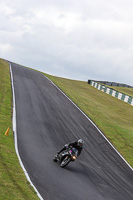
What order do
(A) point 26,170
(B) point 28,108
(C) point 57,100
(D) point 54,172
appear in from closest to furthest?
(A) point 26,170
(D) point 54,172
(B) point 28,108
(C) point 57,100

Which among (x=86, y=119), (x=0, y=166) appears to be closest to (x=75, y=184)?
(x=0, y=166)

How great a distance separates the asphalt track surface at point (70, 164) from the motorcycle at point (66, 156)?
0.29m

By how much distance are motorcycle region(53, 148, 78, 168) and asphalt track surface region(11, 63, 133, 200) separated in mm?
292

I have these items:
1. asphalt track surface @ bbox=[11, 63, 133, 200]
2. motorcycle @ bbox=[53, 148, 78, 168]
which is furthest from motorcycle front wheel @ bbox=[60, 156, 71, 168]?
asphalt track surface @ bbox=[11, 63, 133, 200]

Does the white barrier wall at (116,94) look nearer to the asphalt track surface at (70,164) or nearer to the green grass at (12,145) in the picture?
the green grass at (12,145)

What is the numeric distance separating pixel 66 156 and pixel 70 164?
1016 millimetres

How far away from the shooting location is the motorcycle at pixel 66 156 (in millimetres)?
12266

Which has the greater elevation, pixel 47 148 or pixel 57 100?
pixel 57 100

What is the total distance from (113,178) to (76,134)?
235 inches

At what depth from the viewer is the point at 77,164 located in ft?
45.0

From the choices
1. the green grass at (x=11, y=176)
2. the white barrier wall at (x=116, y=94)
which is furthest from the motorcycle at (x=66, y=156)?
the white barrier wall at (x=116, y=94)

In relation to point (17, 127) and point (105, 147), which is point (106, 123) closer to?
point (105, 147)

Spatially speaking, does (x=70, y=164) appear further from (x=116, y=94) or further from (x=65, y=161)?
(x=116, y=94)

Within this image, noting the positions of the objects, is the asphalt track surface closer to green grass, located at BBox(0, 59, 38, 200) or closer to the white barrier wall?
green grass, located at BBox(0, 59, 38, 200)
